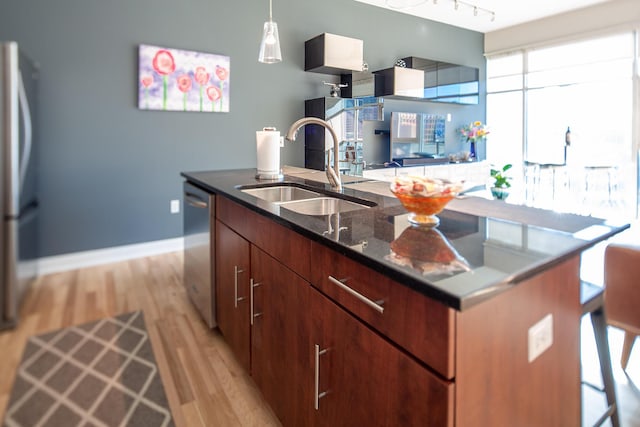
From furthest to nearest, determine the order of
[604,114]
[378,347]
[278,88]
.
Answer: [604,114] < [278,88] < [378,347]

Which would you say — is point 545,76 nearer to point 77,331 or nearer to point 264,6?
point 264,6

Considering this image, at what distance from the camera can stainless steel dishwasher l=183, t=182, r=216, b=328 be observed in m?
1.99

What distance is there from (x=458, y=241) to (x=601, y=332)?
0.70 m

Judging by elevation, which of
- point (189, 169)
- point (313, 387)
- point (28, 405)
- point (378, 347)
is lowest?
point (28, 405)

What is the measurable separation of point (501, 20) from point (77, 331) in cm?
602

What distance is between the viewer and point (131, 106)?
3363 mm

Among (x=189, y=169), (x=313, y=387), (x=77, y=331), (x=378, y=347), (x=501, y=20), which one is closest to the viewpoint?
(x=378, y=347)

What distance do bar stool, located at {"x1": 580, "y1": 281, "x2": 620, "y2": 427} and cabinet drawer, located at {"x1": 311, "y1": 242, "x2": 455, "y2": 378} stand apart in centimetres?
63

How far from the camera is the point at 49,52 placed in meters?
2.97

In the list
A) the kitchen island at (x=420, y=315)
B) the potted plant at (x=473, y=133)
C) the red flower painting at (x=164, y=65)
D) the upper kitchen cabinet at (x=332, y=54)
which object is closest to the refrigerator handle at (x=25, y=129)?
the kitchen island at (x=420, y=315)

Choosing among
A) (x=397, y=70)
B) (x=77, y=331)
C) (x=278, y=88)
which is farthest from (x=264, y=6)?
(x=77, y=331)

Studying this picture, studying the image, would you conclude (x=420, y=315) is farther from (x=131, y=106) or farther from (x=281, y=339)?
(x=131, y=106)

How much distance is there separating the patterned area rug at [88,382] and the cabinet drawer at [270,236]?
743 millimetres

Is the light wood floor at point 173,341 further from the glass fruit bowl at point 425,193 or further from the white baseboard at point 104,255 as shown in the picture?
the glass fruit bowl at point 425,193
